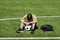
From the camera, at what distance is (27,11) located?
1136 centimetres

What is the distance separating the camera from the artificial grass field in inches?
350

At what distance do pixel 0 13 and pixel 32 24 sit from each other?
3.01 meters

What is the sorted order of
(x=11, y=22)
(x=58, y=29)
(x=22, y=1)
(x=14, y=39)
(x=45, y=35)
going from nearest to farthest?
1. (x=14, y=39)
2. (x=45, y=35)
3. (x=58, y=29)
4. (x=11, y=22)
5. (x=22, y=1)

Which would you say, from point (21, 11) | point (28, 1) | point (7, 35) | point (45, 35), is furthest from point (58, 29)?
point (28, 1)

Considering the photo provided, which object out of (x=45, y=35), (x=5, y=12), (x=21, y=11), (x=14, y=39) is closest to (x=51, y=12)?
(x=21, y=11)

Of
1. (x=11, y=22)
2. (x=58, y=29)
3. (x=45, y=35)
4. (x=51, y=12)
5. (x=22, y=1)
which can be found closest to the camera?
(x=45, y=35)

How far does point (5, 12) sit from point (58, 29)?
10.7ft

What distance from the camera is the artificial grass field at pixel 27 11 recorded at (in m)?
8.90

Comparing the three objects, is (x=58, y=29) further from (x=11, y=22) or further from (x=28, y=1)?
(x=28, y=1)

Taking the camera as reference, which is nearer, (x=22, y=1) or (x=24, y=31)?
(x=24, y=31)

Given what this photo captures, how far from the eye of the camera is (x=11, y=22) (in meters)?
10.1

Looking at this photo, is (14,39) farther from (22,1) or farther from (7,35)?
(22,1)

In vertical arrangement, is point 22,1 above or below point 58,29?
above

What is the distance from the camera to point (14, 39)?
26.6 feet
